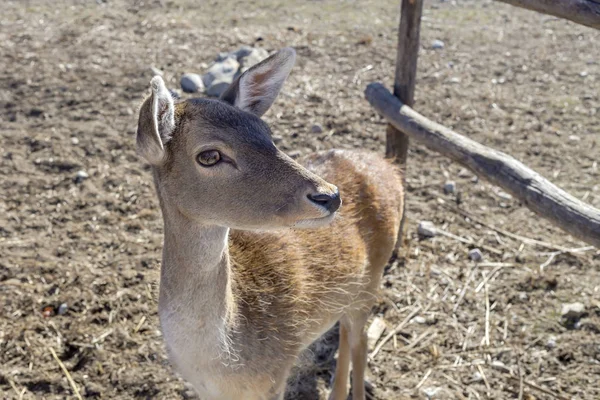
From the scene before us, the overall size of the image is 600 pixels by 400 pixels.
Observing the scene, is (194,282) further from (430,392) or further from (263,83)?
(430,392)

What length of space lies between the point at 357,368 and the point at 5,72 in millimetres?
5854

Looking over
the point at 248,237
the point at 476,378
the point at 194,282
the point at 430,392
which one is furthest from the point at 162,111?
the point at 476,378

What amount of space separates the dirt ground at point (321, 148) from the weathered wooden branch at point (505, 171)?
1.07 meters

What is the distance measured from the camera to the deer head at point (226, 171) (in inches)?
108

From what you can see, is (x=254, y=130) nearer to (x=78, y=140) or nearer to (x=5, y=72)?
(x=78, y=140)

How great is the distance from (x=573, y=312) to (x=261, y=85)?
2.86 meters

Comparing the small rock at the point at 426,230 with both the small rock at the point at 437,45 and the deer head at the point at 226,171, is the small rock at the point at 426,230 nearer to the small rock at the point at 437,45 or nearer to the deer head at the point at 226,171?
the deer head at the point at 226,171

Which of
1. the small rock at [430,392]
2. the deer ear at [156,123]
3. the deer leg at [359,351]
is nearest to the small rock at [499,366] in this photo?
the small rock at [430,392]

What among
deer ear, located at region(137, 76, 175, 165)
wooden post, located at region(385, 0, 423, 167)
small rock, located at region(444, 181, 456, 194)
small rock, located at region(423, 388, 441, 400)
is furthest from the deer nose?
small rock, located at region(444, 181, 456, 194)

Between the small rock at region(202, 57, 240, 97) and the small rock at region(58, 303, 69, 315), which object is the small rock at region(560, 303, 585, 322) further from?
the small rock at region(202, 57, 240, 97)

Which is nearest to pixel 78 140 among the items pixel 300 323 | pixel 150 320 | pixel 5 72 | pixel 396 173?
pixel 5 72

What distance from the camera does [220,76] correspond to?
7531 mm

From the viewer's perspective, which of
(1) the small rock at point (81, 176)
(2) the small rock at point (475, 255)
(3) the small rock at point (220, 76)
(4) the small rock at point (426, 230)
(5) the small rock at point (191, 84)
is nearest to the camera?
(2) the small rock at point (475, 255)

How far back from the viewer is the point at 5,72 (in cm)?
789
